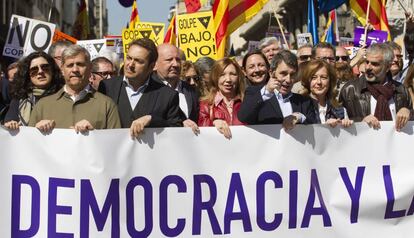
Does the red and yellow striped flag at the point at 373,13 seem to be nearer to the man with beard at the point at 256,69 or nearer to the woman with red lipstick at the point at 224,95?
the man with beard at the point at 256,69

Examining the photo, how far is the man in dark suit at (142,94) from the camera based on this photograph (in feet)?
18.9

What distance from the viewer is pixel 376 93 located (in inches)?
265

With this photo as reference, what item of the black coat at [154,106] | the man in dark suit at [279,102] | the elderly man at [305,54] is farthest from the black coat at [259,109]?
the elderly man at [305,54]

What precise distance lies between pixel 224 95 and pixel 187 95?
0.31 m

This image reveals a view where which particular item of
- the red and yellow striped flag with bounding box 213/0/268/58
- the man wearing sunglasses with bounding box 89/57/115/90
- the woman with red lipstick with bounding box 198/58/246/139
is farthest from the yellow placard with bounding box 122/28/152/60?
the woman with red lipstick with bounding box 198/58/246/139

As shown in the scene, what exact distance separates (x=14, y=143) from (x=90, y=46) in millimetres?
7029

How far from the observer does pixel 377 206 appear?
6.06m

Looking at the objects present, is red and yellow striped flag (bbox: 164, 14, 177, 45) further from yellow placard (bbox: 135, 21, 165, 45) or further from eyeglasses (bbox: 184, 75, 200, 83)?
eyeglasses (bbox: 184, 75, 200, 83)

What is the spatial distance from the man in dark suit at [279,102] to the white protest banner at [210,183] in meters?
0.08

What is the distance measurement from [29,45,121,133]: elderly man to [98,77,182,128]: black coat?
194 millimetres

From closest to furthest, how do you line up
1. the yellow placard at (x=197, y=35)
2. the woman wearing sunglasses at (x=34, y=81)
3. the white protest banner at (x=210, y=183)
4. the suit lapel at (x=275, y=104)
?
1. the white protest banner at (x=210, y=183)
2. the suit lapel at (x=275, y=104)
3. the woman wearing sunglasses at (x=34, y=81)
4. the yellow placard at (x=197, y=35)

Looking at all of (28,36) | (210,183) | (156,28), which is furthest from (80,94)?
(156,28)

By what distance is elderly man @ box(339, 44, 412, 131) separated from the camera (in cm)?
669

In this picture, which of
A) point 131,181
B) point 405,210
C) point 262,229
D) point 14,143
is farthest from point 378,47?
point 14,143
